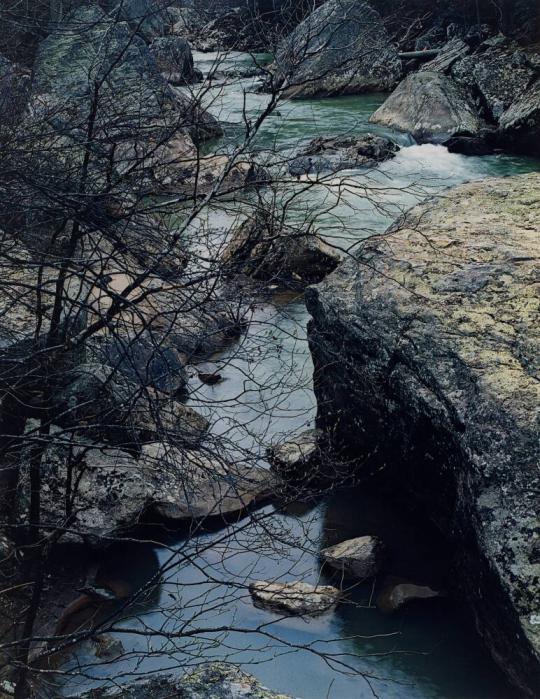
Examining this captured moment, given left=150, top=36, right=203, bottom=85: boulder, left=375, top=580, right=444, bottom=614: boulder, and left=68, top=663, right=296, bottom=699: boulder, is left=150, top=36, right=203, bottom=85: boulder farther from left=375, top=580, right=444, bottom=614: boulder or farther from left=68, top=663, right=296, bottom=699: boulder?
left=375, top=580, right=444, bottom=614: boulder

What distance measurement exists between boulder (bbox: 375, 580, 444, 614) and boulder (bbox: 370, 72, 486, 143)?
32.5 ft

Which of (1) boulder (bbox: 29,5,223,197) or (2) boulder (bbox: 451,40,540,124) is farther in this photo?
(2) boulder (bbox: 451,40,540,124)

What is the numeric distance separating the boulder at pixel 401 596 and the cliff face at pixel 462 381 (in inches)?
10.3

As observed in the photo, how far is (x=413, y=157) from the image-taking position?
43.7 feet

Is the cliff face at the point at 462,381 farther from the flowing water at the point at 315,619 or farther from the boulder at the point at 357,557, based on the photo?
the boulder at the point at 357,557

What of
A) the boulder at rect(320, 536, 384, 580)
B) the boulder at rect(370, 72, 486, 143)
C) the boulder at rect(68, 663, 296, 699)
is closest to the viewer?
the boulder at rect(68, 663, 296, 699)

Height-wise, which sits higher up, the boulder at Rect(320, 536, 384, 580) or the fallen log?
the fallen log

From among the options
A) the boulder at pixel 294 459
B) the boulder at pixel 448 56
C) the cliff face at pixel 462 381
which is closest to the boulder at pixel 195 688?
the cliff face at pixel 462 381

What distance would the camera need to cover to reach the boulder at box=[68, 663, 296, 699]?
11.8 ft

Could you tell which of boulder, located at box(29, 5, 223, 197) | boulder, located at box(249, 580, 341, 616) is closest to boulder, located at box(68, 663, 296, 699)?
boulder, located at box(249, 580, 341, 616)

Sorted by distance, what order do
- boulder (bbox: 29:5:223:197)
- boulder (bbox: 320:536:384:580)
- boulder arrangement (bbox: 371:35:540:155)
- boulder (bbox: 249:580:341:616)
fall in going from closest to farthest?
boulder (bbox: 29:5:223:197) → boulder (bbox: 249:580:341:616) → boulder (bbox: 320:536:384:580) → boulder arrangement (bbox: 371:35:540:155)

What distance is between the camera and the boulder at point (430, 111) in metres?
14.0

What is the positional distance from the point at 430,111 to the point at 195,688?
1210 cm

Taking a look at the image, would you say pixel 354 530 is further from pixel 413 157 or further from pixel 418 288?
pixel 413 157
